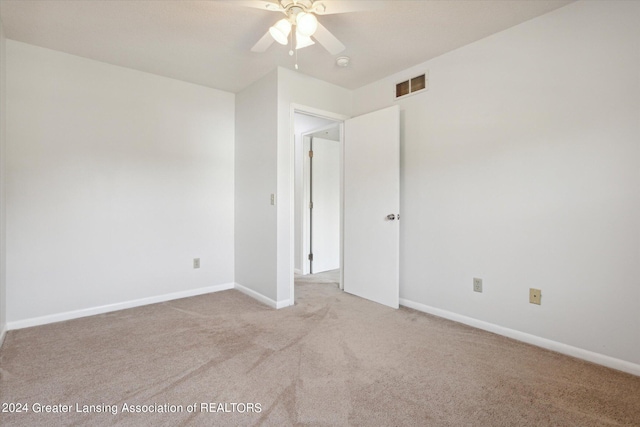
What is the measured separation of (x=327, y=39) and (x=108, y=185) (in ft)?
8.05

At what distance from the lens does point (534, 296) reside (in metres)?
2.25

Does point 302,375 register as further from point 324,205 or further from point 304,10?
point 324,205

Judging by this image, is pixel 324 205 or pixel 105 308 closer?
pixel 105 308

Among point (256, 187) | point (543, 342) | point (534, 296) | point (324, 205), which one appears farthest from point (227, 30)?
point (543, 342)

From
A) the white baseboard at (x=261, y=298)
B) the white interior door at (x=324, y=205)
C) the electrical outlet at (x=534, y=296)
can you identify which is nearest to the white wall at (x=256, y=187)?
the white baseboard at (x=261, y=298)

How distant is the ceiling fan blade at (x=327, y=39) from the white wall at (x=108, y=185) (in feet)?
6.45

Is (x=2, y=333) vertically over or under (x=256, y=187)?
under

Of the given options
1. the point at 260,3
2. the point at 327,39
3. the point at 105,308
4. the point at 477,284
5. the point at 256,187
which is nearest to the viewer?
the point at 260,3

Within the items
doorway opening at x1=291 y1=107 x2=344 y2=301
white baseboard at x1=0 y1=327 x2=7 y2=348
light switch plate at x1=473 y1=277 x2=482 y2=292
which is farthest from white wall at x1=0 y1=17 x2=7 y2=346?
light switch plate at x1=473 y1=277 x2=482 y2=292

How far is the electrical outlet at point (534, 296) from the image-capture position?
2230mm

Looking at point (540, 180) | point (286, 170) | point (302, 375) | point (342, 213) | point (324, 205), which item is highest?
point (286, 170)

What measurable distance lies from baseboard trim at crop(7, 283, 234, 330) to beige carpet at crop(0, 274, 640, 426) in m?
0.09

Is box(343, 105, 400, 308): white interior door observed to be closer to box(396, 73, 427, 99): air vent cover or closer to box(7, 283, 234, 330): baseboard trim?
box(396, 73, 427, 99): air vent cover

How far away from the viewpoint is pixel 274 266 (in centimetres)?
306
